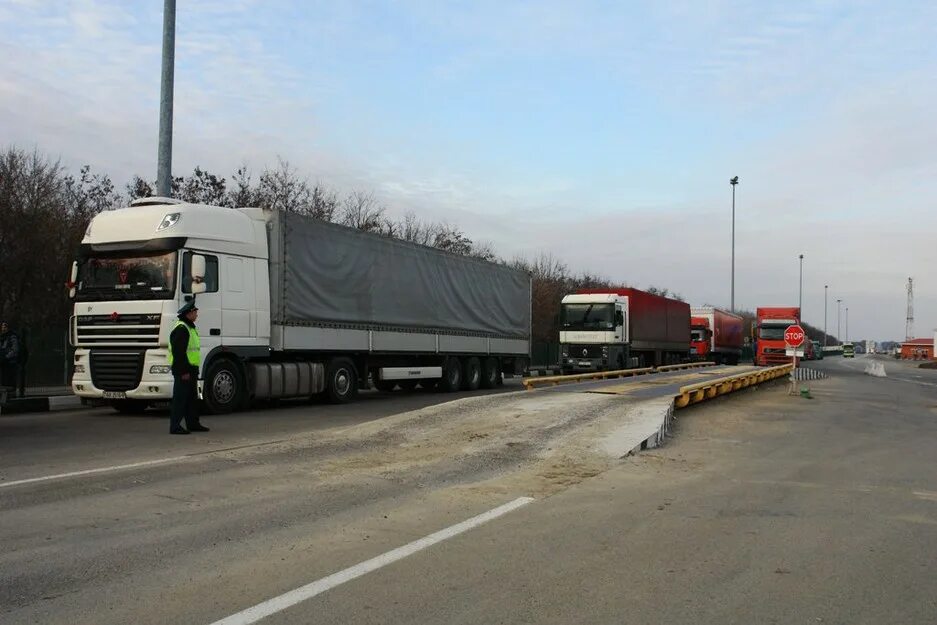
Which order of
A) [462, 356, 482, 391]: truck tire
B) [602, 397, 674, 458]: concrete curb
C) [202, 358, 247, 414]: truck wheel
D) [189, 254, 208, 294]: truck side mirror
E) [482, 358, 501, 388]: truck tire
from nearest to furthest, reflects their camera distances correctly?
[602, 397, 674, 458]: concrete curb < [189, 254, 208, 294]: truck side mirror < [202, 358, 247, 414]: truck wheel < [462, 356, 482, 391]: truck tire < [482, 358, 501, 388]: truck tire

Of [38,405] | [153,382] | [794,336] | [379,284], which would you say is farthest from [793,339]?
[38,405]

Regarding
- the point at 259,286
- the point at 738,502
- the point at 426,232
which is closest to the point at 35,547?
the point at 738,502

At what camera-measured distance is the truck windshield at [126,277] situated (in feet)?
43.5

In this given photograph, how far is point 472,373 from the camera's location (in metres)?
22.6

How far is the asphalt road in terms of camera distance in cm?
435

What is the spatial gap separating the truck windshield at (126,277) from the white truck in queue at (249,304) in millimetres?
21

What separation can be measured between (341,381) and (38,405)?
626cm

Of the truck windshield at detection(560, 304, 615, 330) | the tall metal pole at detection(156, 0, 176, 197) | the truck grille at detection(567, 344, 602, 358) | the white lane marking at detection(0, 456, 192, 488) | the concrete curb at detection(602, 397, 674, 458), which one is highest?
the tall metal pole at detection(156, 0, 176, 197)

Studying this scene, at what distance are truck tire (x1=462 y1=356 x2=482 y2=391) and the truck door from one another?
9599mm

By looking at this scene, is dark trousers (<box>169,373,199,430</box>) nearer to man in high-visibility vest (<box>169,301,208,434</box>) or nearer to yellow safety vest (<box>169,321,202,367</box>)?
man in high-visibility vest (<box>169,301,208,434</box>)

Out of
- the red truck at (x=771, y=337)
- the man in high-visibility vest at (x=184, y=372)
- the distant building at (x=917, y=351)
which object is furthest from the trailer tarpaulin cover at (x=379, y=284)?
the distant building at (x=917, y=351)

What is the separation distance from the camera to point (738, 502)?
283 inches

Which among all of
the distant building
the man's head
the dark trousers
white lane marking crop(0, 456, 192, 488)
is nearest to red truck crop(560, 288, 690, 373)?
the man's head

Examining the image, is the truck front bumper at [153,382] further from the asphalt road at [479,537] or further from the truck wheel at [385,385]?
the truck wheel at [385,385]
